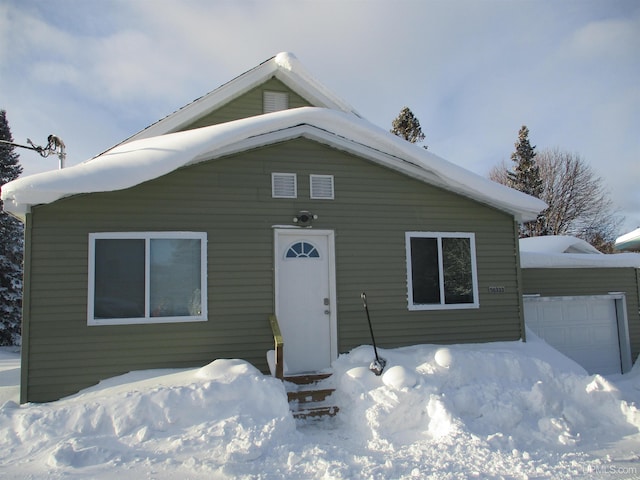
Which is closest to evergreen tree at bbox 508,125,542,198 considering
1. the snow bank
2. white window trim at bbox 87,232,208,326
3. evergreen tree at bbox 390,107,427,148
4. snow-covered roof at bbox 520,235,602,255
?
evergreen tree at bbox 390,107,427,148

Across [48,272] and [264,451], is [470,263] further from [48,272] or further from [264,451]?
[48,272]

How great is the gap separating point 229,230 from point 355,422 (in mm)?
3369

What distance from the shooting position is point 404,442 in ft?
18.2

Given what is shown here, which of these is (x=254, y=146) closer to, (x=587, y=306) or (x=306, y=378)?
(x=306, y=378)

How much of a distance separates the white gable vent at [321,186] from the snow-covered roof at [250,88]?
313 centimetres

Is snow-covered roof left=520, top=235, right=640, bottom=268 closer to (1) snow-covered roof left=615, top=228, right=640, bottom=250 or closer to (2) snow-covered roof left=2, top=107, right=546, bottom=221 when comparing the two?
(2) snow-covered roof left=2, top=107, right=546, bottom=221

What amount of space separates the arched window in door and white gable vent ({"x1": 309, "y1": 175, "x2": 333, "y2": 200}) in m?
0.81

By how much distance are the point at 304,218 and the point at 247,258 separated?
110cm

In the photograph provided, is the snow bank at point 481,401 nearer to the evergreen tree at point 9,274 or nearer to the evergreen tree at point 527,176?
the evergreen tree at point 9,274

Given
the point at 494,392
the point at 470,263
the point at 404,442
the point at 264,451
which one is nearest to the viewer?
the point at 264,451

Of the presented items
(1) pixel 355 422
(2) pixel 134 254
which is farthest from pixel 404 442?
(2) pixel 134 254

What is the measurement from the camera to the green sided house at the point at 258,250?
6.72 metres

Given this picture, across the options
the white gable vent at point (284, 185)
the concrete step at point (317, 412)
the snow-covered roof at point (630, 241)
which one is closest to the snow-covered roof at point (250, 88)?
the white gable vent at point (284, 185)

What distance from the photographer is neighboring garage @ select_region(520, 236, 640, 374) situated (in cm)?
992
